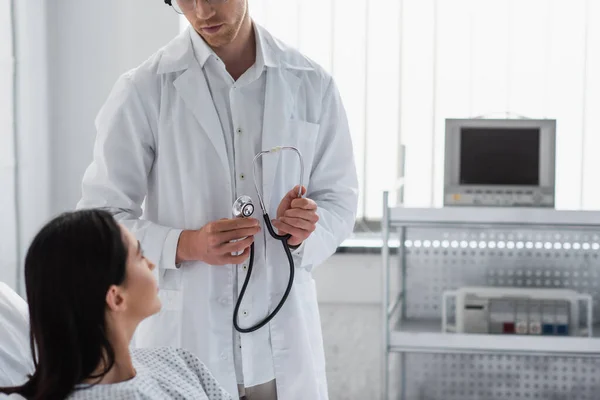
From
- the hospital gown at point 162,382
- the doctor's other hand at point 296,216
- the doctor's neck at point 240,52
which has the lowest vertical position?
the hospital gown at point 162,382

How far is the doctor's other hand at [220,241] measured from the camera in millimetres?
1485

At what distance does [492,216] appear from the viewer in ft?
8.00

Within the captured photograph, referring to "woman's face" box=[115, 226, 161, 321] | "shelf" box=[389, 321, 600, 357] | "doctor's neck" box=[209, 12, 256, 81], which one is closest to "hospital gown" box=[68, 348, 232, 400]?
"woman's face" box=[115, 226, 161, 321]

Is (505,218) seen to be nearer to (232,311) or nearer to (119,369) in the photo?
(232,311)

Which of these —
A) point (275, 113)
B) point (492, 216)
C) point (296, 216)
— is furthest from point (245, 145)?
point (492, 216)

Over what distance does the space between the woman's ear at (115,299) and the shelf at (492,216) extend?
4.47ft

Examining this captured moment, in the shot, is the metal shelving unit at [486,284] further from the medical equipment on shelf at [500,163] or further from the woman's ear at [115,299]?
the woman's ear at [115,299]

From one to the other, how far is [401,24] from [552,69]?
0.56 metres

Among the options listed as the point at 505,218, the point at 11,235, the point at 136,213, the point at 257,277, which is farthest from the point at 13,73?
the point at 505,218

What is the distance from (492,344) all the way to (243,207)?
4.03ft

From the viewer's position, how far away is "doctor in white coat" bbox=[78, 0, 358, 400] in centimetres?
159

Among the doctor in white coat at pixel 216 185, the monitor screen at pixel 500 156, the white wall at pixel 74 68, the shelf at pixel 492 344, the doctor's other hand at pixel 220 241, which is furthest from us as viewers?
the white wall at pixel 74 68

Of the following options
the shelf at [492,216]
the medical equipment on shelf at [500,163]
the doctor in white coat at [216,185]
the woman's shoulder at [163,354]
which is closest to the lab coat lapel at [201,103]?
the doctor in white coat at [216,185]

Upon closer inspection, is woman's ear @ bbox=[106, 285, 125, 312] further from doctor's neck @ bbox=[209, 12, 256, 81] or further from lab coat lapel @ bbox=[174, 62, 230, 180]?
doctor's neck @ bbox=[209, 12, 256, 81]
